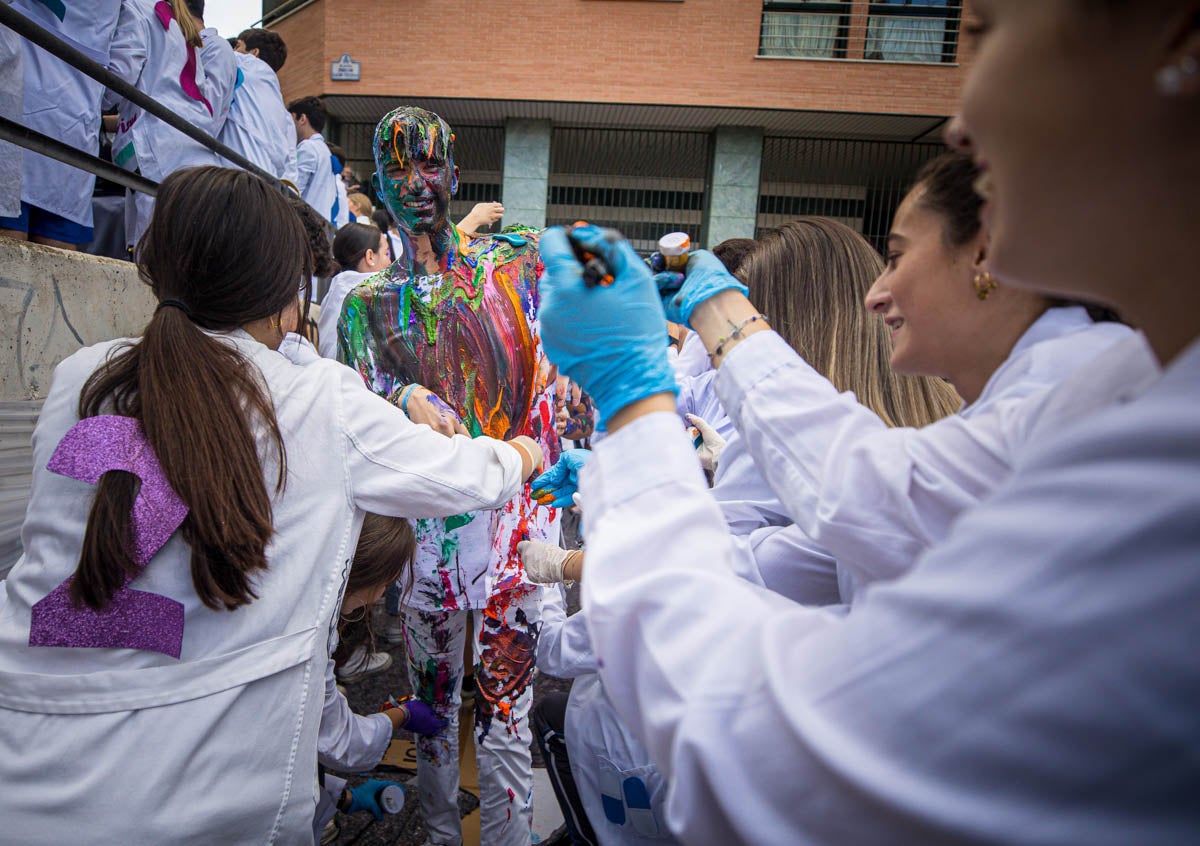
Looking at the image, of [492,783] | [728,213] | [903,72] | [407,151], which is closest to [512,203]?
[728,213]

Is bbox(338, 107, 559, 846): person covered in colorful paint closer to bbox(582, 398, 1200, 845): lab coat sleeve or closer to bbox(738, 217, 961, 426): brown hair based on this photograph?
bbox(738, 217, 961, 426): brown hair

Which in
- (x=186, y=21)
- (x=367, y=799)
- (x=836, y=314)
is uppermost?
(x=186, y=21)

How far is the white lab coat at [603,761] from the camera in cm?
155

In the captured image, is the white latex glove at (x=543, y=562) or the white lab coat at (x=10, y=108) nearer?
the white latex glove at (x=543, y=562)

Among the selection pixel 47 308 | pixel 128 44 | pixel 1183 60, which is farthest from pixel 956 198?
pixel 128 44

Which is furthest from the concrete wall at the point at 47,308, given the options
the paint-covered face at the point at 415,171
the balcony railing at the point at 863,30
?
the balcony railing at the point at 863,30

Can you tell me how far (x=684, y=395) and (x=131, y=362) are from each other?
2.26 metres

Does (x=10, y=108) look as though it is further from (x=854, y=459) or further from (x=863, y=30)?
(x=863, y=30)

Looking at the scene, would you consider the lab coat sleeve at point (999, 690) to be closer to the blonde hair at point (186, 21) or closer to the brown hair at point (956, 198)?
the brown hair at point (956, 198)

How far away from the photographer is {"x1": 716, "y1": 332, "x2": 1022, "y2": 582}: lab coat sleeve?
917 mm

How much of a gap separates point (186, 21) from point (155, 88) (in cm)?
40

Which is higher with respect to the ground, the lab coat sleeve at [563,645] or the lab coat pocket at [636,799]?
the lab coat sleeve at [563,645]

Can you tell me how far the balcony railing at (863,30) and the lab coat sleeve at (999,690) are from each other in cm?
1138

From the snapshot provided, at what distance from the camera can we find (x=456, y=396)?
2.19m
